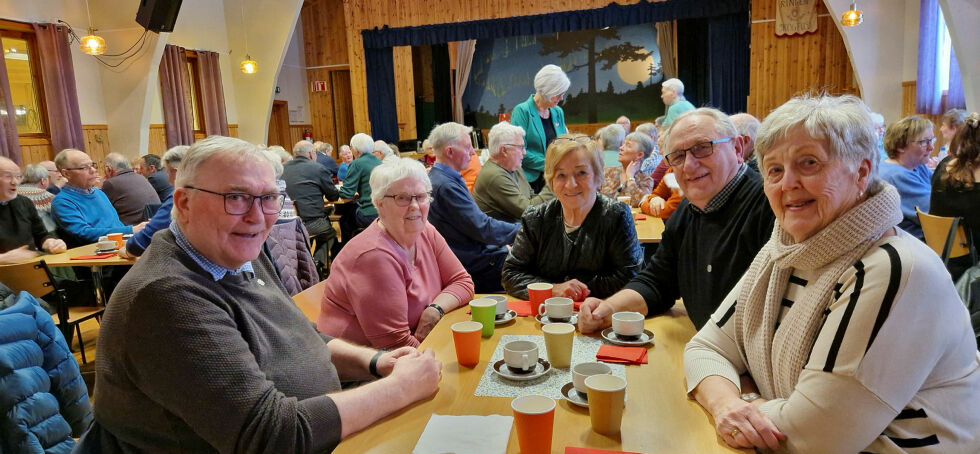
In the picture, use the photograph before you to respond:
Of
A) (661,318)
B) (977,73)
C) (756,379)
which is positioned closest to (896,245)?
(756,379)

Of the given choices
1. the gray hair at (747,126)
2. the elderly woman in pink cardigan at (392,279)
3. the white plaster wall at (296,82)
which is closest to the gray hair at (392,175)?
the elderly woman in pink cardigan at (392,279)

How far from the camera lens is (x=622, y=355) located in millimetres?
1584

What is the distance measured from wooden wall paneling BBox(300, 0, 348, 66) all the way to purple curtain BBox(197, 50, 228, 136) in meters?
3.03

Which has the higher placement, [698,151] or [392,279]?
[698,151]

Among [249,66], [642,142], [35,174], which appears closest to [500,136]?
[642,142]

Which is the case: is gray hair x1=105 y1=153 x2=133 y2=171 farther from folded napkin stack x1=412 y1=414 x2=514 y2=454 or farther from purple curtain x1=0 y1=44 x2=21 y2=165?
folded napkin stack x1=412 y1=414 x2=514 y2=454

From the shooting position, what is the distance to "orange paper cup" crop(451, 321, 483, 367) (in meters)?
1.56

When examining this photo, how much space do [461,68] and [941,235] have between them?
36.5 feet

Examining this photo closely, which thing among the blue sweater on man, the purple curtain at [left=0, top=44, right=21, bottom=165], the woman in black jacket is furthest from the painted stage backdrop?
the woman in black jacket

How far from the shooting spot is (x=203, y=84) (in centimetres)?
1067

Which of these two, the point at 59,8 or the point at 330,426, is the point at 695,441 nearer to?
Result: the point at 330,426

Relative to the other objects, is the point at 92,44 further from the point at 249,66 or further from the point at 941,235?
the point at 941,235

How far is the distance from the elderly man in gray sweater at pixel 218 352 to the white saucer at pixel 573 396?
1.06ft

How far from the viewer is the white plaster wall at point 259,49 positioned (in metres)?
10.6
